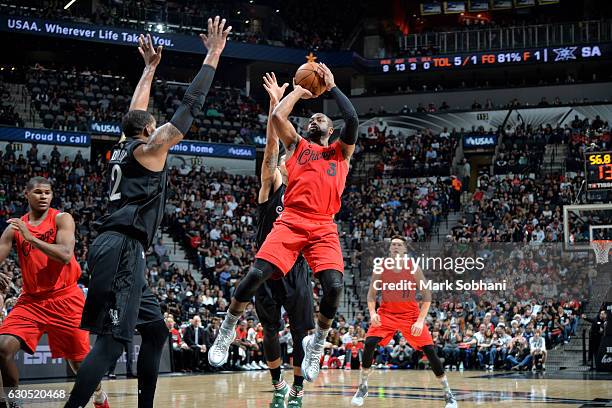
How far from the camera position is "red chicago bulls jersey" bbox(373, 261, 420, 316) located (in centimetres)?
1096

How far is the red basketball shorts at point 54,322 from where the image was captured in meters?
7.30

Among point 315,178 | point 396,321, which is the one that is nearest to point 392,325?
point 396,321

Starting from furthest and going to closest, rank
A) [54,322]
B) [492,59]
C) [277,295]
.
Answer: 1. [492,59]
2. [277,295]
3. [54,322]

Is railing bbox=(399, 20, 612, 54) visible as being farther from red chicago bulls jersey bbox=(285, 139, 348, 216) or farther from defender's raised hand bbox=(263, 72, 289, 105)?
red chicago bulls jersey bbox=(285, 139, 348, 216)

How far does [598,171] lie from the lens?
65.5ft

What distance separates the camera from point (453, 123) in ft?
123

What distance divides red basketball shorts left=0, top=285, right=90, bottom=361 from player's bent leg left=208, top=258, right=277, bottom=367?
124cm

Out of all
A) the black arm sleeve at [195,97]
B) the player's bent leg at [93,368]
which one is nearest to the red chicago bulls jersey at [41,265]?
the player's bent leg at [93,368]

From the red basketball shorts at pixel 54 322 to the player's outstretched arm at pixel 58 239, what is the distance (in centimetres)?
56

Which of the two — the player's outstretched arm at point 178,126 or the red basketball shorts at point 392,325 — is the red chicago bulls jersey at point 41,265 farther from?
the red basketball shorts at point 392,325

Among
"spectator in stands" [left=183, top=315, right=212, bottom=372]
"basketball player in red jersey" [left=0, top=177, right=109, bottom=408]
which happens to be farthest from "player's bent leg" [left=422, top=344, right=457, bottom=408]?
"spectator in stands" [left=183, top=315, right=212, bottom=372]

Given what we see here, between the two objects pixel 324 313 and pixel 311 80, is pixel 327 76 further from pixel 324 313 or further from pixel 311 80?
pixel 324 313

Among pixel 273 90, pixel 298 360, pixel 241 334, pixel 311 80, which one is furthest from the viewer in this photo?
pixel 241 334

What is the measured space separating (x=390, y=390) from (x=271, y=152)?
6.73m
